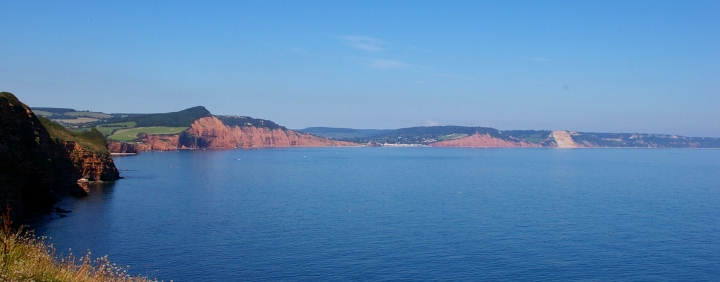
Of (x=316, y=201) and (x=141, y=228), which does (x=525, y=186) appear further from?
(x=141, y=228)

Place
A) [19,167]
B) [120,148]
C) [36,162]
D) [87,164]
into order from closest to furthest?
[19,167]
[36,162]
[87,164]
[120,148]

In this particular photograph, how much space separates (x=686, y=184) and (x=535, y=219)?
47.1 metres

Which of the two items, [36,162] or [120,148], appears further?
[120,148]

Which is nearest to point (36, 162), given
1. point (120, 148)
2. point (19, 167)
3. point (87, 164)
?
point (19, 167)

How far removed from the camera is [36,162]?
47.4 metres

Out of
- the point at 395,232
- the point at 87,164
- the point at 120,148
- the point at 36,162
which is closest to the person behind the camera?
the point at 395,232

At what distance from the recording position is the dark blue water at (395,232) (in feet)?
104

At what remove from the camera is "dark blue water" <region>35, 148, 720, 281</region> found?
104ft

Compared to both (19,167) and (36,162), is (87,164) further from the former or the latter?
(19,167)

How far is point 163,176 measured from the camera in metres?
91.0

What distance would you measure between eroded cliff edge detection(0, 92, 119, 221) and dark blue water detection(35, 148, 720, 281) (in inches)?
122

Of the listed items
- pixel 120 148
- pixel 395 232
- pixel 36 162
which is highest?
pixel 36 162

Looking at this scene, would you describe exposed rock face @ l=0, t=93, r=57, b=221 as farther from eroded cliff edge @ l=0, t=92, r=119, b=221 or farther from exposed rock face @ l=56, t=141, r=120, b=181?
exposed rock face @ l=56, t=141, r=120, b=181

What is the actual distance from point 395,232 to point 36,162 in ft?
98.3
